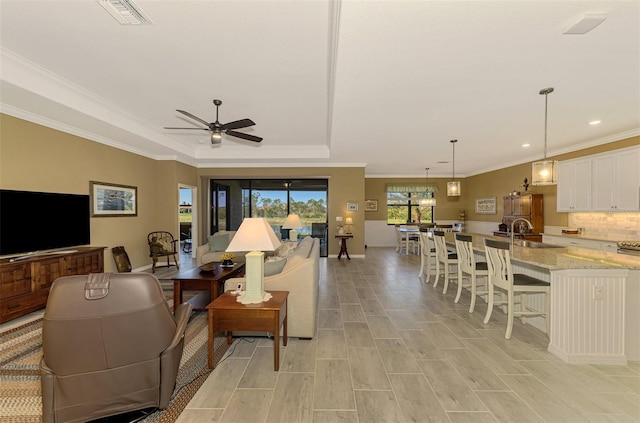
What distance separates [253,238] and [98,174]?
4.44 metres

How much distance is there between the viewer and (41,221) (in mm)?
3721

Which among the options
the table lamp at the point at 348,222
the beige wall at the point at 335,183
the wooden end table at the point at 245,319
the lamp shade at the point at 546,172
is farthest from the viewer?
the beige wall at the point at 335,183

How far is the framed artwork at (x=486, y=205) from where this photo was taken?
837cm

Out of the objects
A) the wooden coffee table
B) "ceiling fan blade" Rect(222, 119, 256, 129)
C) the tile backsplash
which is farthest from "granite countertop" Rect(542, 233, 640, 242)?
the wooden coffee table

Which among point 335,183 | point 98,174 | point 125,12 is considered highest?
point 125,12

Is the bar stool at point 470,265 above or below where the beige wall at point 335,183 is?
below

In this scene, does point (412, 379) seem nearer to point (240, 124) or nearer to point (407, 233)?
point (240, 124)

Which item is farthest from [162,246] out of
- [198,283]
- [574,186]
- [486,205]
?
[486,205]

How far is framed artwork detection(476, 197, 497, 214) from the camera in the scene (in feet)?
27.5

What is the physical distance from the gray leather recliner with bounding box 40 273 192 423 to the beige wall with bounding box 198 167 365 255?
6.20m

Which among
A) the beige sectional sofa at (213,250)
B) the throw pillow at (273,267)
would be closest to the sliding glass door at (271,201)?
the beige sectional sofa at (213,250)

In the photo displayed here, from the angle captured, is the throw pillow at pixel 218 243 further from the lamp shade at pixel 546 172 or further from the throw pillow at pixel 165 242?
the lamp shade at pixel 546 172

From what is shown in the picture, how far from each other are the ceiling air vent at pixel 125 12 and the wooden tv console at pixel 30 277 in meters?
3.07

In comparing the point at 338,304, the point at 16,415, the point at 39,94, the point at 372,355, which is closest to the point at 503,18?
the point at 372,355
